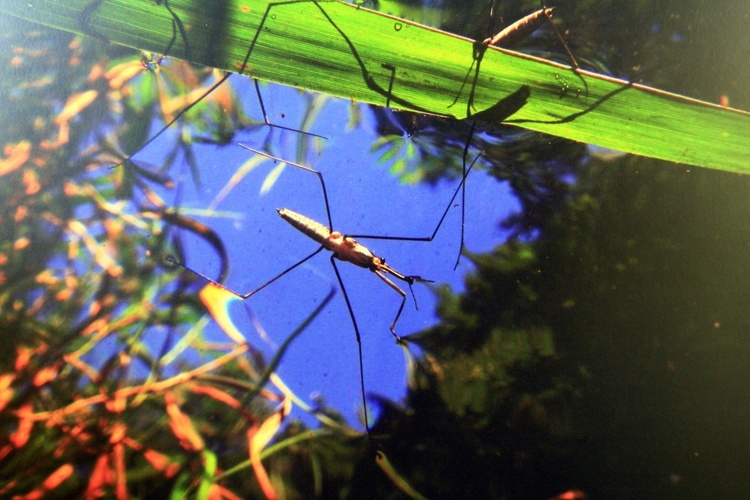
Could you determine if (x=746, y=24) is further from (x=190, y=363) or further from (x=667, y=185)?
(x=190, y=363)

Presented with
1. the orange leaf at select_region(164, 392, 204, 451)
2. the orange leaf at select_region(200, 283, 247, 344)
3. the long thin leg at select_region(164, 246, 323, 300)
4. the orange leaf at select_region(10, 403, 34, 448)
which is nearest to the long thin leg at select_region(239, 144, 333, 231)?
the long thin leg at select_region(164, 246, 323, 300)

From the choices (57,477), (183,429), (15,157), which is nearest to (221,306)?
(183,429)

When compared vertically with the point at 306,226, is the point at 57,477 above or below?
below

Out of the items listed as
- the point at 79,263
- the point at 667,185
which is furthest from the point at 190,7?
the point at 667,185

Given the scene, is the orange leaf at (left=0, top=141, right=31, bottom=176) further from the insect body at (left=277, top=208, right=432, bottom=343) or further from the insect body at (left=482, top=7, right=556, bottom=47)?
the insect body at (left=482, top=7, right=556, bottom=47)

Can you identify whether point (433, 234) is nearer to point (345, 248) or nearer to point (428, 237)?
point (428, 237)

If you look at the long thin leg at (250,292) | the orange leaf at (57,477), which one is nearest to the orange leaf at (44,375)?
the orange leaf at (57,477)

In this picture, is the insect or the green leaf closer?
the green leaf
